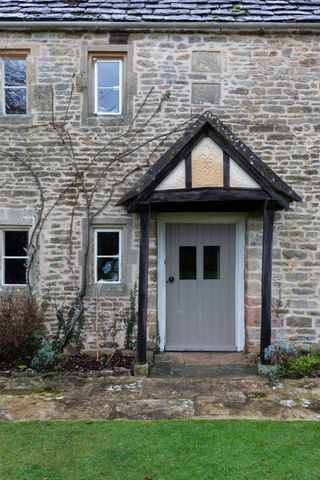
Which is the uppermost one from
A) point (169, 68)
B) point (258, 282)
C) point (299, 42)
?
point (299, 42)

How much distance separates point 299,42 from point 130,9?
3.17m

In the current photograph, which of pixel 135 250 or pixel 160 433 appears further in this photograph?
pixel 135 250

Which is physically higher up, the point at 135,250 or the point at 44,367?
the point at 135,250

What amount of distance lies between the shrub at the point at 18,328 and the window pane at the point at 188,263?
2.73m

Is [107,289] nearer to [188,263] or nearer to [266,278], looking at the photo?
[188,263]

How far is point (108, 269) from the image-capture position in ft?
27.0

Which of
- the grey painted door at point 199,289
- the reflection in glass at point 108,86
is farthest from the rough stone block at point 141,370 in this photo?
the reflection in glass at point 108,86

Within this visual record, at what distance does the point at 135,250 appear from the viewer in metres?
8.08

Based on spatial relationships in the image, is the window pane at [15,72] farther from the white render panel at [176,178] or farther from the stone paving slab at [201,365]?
the stone paving slab at [201,365]

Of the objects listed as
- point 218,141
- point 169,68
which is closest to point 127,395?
point 218,141

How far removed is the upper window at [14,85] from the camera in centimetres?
827

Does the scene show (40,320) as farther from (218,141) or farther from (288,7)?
(288,7)

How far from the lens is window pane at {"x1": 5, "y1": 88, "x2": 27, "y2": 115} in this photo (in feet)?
27.1

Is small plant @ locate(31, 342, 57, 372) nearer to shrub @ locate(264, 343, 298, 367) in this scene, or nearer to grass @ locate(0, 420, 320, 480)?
grass @ locate(0, 420, 320, 480)
